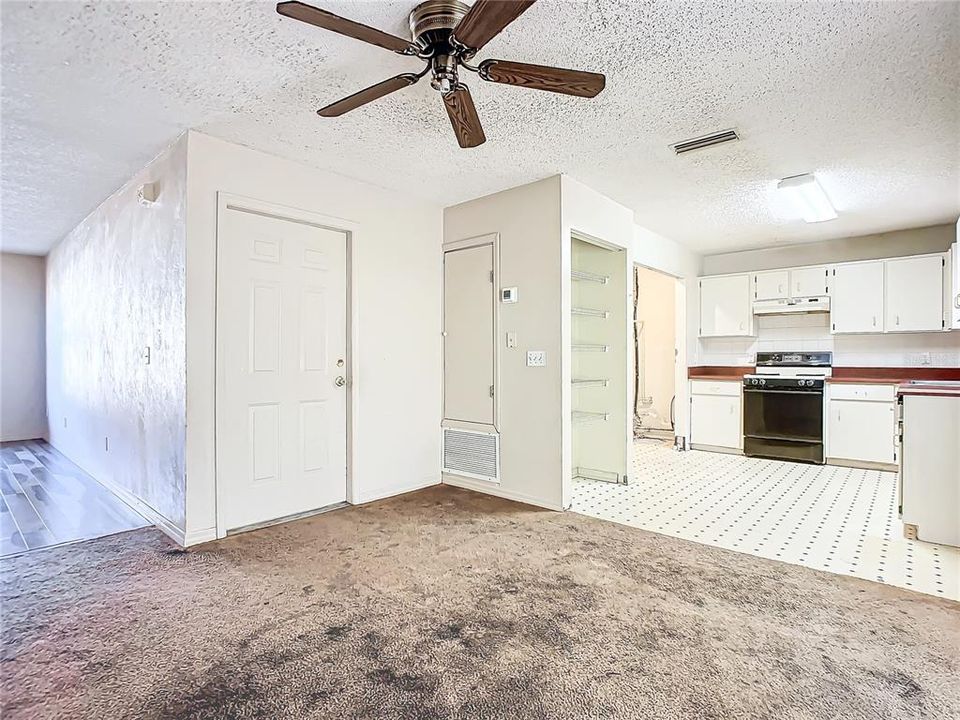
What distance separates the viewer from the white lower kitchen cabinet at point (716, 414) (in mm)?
6020

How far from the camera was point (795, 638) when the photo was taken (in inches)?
82.4

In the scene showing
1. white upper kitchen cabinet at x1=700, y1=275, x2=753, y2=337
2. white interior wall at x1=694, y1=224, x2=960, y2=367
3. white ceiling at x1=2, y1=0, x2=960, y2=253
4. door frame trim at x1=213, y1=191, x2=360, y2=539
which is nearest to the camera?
white ceiling at x1=2, y1=0, x2=960, y2=253

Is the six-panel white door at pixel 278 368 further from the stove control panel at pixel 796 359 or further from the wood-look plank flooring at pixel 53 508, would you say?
the stove control panel at pixel 796 359

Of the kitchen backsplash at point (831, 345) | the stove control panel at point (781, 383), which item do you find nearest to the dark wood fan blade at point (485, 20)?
the stove control panel at point (781, 383)

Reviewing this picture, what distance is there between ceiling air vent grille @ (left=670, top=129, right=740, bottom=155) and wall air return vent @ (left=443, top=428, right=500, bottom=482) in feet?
7.96

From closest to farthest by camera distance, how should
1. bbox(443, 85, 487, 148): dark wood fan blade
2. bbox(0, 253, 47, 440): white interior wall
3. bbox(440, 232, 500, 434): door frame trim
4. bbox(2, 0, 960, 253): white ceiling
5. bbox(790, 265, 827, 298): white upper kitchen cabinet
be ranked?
bbox(2, 0, 960, 253): white ceiling
bbox(443, 85, 487, 148): dark wood fan blade
bbox(440, 232, 500, 434): door frame trim
bbox(790, 265, 827, 298): white upper kitchen cabinet
bbox(0, 253, 47, 440): white interior wall

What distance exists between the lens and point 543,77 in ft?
6.69

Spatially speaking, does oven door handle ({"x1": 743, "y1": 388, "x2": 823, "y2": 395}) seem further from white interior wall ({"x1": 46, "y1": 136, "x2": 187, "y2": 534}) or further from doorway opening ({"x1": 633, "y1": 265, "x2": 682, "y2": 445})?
white interior wall ({"x1": 46, "y1": 136, "x2": 187, "y2": 534})

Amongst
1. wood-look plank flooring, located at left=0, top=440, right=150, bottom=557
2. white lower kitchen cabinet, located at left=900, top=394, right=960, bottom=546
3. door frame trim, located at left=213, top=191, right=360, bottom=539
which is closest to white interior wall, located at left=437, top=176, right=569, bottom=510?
door frame trim, located at left=213, top=191, right=360, bottom=539

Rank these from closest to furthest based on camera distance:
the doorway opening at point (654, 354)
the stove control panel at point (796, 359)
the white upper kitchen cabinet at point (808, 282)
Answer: the white upper kitchen cabinet at point (808, 282), the stove control panel at point (796, 359), the doorway opening at point (654, 354)

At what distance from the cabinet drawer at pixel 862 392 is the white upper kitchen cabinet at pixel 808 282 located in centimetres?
105

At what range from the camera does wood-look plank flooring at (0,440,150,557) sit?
328 cm

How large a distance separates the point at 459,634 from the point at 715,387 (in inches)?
198

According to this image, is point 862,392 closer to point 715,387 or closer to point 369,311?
point 715,387
